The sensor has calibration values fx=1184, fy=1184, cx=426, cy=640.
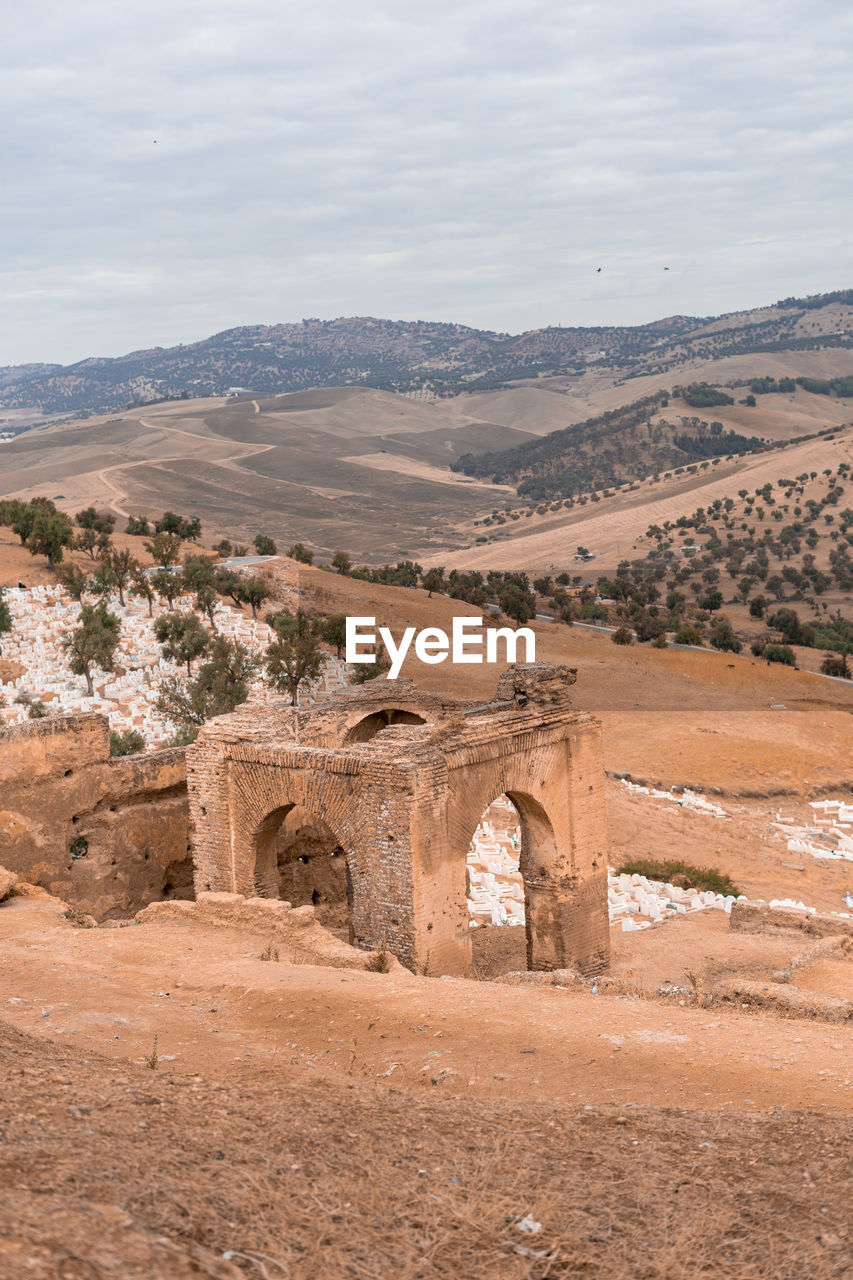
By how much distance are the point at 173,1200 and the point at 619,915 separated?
15.3 meters

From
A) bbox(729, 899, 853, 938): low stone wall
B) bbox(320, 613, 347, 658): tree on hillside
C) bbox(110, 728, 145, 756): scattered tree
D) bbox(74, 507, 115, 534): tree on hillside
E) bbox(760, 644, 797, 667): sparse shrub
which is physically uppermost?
bbox(74, 507, 115, 534): tree on hillside

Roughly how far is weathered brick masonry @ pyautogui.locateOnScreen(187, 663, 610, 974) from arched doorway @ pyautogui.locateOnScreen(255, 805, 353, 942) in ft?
A: 1.96

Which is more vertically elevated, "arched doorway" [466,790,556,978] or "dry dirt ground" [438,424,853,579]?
"dry dirt ground" [438,424,853,579]

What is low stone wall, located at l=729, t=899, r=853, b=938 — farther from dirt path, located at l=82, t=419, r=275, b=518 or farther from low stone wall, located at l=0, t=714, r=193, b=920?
dirt path, located at l=82, t=419, r=275, b=518

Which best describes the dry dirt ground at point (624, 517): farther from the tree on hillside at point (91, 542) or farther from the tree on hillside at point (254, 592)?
the tree on hillside at point (254, 592)

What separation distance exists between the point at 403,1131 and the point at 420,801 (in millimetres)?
6424

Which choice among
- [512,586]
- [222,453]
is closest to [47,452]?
[222,453]

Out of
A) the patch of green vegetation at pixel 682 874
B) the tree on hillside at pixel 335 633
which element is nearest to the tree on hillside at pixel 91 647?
the tree on hillside at pixel 335 633

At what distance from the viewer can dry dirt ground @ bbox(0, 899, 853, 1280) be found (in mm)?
5062

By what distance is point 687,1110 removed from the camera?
24.7 feet

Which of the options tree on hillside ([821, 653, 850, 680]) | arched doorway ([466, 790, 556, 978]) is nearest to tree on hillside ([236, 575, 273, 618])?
tree on hillside ([821, 653, 850, 680])

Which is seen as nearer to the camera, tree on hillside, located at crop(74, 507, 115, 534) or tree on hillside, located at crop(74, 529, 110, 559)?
tree on hillside, located at crop(74, 529, 110, 559)

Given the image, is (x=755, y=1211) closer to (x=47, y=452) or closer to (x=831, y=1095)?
(x=831, y=1095)

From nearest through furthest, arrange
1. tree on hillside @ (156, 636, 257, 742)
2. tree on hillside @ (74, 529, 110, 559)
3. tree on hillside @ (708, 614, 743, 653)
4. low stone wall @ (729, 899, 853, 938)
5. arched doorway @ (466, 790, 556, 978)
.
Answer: arched doorway @ (466, 790, 556, 978), low stone wall @ (729, 899, 853, 938), tree on hillside @ (156, 636, 257, 742), tree on hillside @ (708, 614, 743, 653), tree on hillside @ (74, 529, 110, 559)
